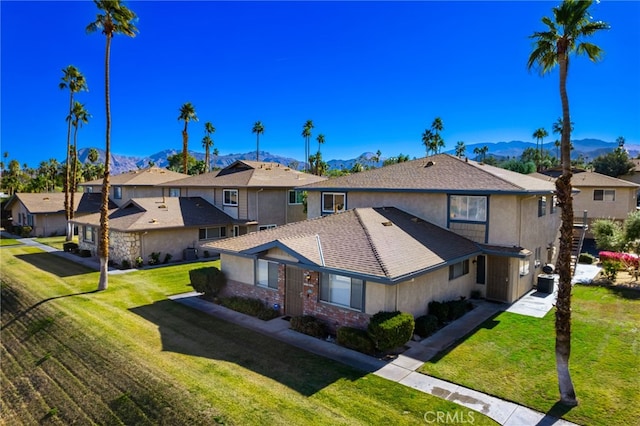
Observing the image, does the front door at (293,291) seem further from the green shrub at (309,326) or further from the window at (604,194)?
the window at (604,194)

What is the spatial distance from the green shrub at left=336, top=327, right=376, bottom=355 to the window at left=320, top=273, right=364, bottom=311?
3.06 ft

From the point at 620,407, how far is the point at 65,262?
30.8m

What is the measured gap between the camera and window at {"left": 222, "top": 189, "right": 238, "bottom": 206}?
105 feet

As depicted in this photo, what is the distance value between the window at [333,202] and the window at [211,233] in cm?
1045

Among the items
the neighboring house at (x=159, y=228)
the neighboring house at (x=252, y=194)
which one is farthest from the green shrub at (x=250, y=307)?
the neighboring house at (x=252, y=194)

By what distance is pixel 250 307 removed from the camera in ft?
55.5

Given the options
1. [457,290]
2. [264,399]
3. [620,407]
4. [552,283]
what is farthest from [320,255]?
[552,283]

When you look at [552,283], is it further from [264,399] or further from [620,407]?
[264,399]

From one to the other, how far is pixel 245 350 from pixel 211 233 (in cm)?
1857

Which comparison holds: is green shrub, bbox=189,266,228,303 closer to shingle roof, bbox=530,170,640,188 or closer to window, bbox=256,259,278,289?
window, bbox=256,259,278,289

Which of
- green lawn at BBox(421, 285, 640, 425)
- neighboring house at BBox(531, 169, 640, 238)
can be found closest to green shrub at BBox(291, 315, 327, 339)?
green lawn at BBox(421, 285, 640, 425)

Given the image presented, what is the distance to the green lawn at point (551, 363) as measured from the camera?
10.1 meters

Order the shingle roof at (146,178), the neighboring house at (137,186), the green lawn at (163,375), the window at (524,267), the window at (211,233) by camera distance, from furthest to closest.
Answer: the shingle roof at (146,178) < the neighboring house at (137,186) < the window at (211,233) < the window at (524,267) < the green lawn at (163,375)

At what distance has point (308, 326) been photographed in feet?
48.0
